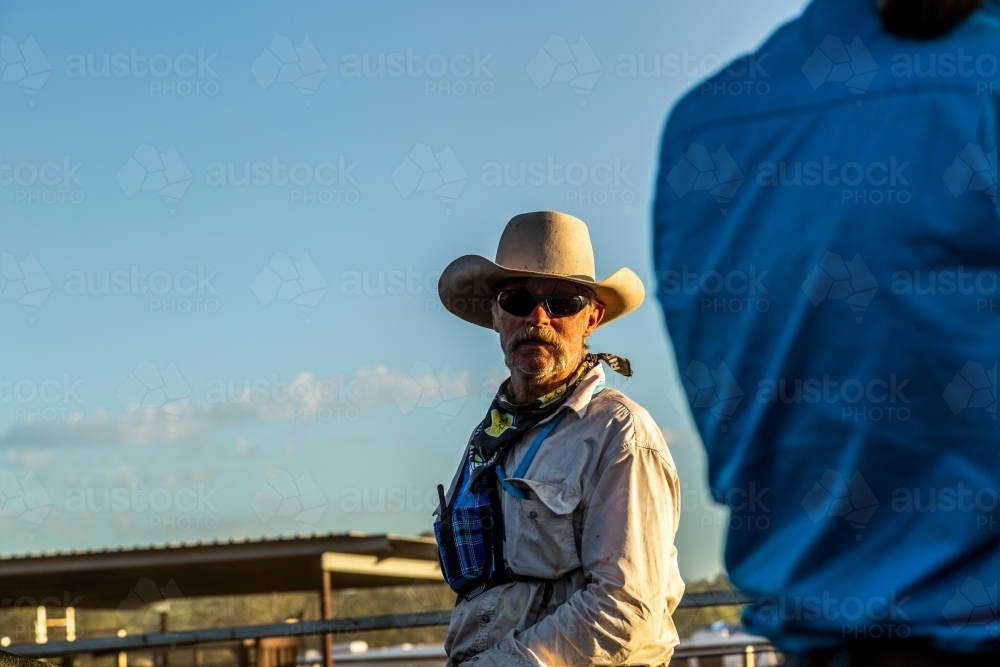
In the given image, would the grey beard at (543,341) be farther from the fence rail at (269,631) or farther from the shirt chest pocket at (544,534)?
the fence rail at (269,631)

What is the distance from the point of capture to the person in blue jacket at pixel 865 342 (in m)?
1.17

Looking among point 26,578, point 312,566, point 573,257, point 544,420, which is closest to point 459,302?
point 573,257

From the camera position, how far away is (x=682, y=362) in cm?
138

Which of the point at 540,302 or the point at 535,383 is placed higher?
the point at 540,302

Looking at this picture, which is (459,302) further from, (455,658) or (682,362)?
(682,362)

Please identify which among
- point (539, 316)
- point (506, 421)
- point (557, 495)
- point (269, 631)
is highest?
point (539, 316)

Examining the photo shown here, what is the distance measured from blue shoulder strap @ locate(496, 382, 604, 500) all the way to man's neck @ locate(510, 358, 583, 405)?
10 centimetres

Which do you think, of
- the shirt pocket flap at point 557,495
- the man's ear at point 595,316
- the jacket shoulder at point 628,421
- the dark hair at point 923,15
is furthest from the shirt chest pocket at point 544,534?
the dark hair at point 923,15

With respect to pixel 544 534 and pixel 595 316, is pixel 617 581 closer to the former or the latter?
pixel 544 534

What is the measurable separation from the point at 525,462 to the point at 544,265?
627 millimetres

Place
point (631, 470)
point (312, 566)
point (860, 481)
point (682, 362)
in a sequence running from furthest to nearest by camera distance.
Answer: point (312, 566) < point (631, 470) < point (682, 362) < point (860, 481)

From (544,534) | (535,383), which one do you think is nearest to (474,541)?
(544,534)

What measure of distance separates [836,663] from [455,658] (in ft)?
6.22

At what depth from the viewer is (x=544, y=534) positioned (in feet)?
9.57
